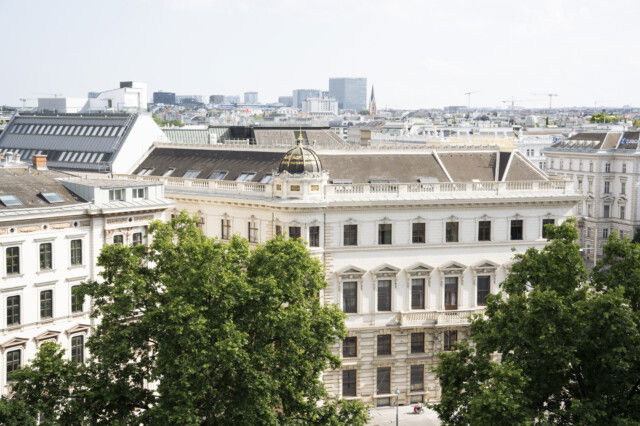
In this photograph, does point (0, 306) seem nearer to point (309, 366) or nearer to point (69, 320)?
point (69, 320)

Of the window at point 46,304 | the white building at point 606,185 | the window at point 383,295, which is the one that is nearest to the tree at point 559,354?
the window at point 46,304

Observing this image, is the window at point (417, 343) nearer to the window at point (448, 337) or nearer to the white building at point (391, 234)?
the white building at point (391, 234)

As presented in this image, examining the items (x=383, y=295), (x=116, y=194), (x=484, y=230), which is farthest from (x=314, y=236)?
(x=116, y=194)

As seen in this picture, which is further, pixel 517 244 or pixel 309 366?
pixel 517 244

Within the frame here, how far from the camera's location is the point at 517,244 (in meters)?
91.4

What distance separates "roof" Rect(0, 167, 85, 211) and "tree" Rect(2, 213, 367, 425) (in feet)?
49.2

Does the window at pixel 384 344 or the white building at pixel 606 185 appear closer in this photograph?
the window at pixel 384 344

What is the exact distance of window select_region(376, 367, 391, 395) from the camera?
293 ft

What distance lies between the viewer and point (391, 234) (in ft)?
292

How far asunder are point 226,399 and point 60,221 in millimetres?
21809

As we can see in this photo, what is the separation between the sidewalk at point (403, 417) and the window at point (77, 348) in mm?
24301

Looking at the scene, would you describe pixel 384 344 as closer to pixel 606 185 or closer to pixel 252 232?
pixel 252 232

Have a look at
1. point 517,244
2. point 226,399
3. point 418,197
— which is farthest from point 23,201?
point 517,244

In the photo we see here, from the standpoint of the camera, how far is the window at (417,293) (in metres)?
89.6
